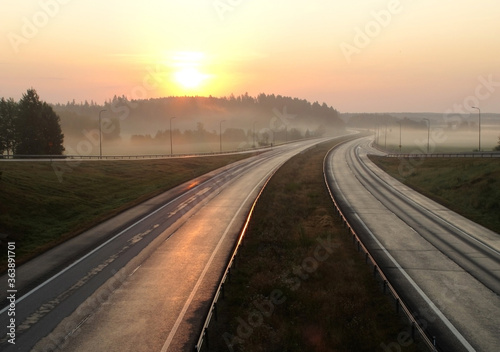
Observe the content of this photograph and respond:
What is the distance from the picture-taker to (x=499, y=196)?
117ft

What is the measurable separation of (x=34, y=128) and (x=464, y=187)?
246 feet

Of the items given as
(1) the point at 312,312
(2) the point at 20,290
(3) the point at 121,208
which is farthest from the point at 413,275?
(3) the point at 121,208

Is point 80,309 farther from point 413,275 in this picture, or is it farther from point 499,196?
point 499,196

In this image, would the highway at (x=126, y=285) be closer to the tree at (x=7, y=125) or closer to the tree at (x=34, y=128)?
the tree at (x=34, y=128)

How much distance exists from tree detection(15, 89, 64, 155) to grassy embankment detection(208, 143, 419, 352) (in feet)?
212

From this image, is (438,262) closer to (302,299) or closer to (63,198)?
(302,299)

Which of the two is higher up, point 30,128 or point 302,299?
point 30,128

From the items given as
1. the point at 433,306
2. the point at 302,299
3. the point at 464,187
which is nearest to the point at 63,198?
the point at 302,299

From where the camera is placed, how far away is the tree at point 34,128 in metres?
76.4

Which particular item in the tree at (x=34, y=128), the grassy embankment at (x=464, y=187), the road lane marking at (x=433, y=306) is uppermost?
the tree at (x=34, y=128)

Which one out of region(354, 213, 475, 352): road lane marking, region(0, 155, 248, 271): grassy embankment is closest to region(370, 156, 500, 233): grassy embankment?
region(354, 213, 475, 352): road lane marking

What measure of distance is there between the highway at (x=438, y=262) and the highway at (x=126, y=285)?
8.12 metres

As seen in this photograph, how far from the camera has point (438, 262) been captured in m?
21.2

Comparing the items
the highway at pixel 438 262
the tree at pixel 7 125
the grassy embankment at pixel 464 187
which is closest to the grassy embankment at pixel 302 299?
the highway at pixel 438 262
